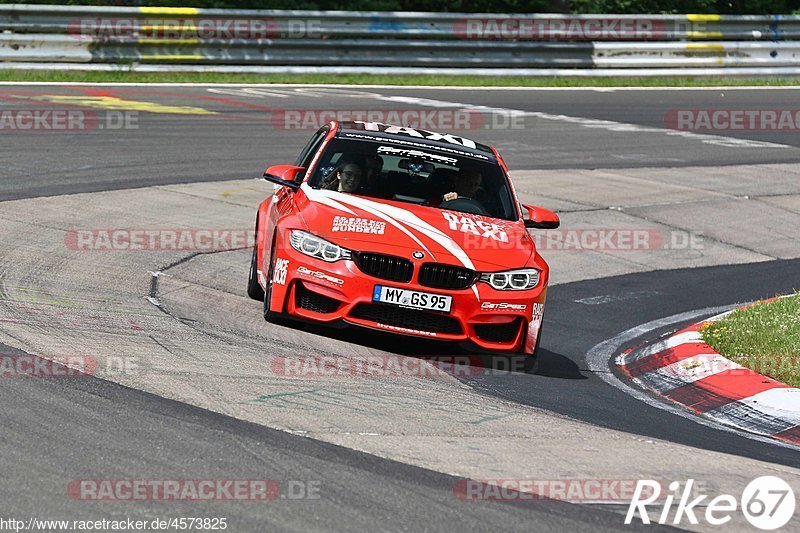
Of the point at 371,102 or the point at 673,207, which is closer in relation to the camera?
the point at 673,207

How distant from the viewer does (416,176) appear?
9.77 meters

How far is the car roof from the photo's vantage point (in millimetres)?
10000

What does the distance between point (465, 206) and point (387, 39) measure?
16740mm

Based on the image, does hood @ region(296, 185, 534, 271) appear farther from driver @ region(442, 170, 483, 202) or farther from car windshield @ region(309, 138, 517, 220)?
driver @ region(442, 170, 483, 202)

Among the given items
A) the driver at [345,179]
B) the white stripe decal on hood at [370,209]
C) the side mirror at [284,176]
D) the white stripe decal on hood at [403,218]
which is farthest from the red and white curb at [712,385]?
the side mirror at [284,176]

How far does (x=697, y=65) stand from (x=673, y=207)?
14216mm

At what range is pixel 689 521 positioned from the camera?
5383 mm

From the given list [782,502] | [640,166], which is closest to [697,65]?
[640,166]

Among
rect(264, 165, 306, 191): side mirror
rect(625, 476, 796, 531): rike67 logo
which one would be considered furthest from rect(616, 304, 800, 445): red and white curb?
rect(264, 165, 306, 191): side mirror

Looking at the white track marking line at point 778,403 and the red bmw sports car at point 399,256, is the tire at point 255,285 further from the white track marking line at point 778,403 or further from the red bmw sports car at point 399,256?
the white track marking line at point 778,403

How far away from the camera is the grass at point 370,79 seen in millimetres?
22297

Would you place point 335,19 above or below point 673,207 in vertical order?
above

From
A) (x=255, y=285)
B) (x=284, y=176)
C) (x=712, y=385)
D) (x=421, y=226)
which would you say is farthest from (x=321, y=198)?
(x=712, y=385)

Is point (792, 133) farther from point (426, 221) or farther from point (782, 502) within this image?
point (782, 502)
